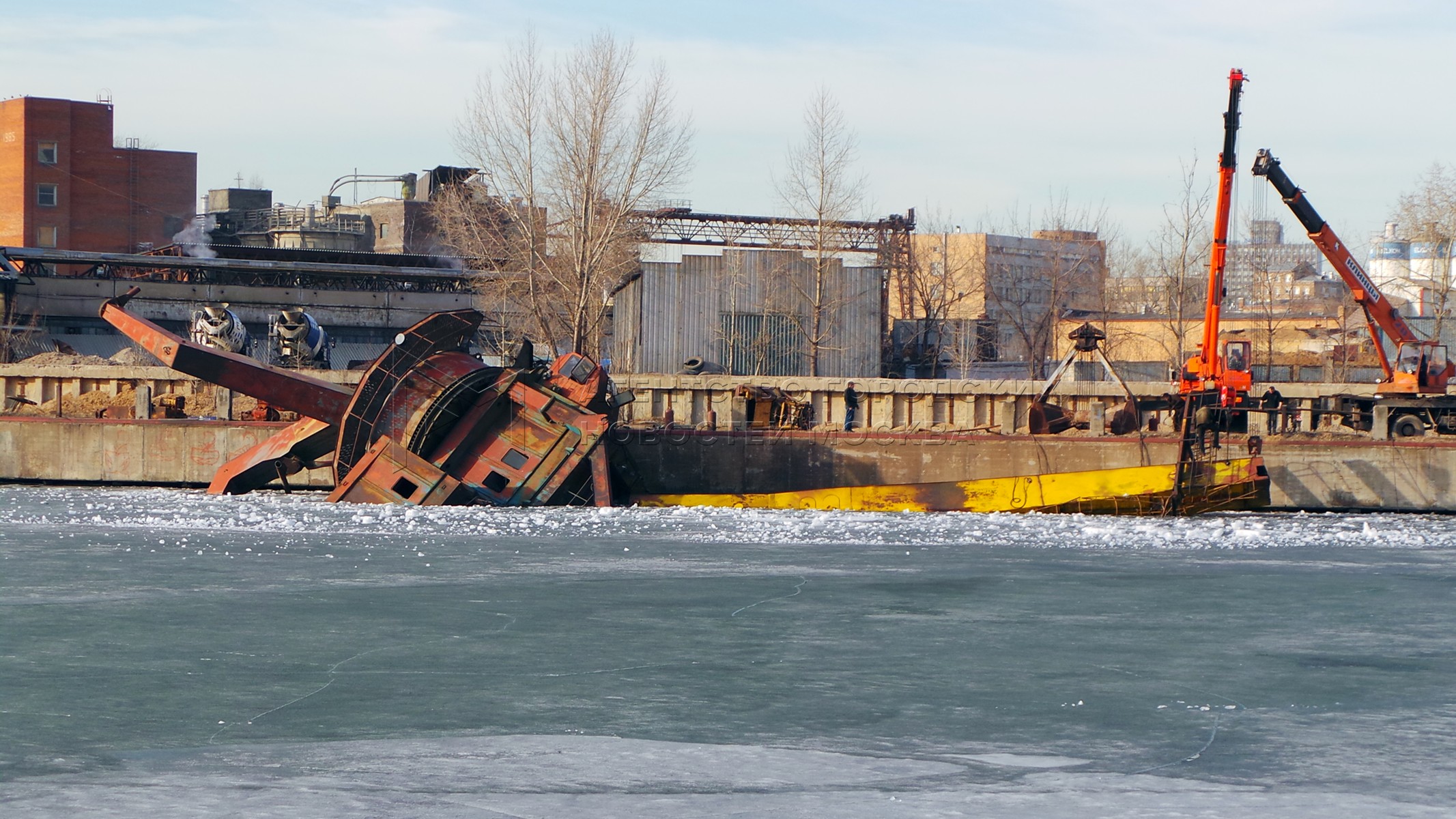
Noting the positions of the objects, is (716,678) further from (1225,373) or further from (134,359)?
(134,359)

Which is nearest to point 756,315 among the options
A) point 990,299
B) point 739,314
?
point 739,314

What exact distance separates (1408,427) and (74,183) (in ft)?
218

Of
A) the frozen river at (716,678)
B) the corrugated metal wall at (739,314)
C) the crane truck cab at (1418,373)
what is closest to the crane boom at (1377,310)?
the crane truck cab at (1418,373)

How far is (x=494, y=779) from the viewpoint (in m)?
9.76

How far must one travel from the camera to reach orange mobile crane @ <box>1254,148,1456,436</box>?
3266cm

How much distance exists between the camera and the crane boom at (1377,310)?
32.8 metres

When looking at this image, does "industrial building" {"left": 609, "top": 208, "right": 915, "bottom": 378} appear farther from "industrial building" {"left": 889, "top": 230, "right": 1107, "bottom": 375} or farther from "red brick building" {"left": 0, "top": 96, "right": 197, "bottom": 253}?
"red brick building" {"left": 0, "top": 96, "right": 197, "bottom": 253}

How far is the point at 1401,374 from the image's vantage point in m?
33.0

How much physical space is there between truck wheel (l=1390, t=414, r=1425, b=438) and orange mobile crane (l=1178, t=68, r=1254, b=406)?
12.3 feet

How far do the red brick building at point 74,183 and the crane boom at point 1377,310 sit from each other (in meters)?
60.0

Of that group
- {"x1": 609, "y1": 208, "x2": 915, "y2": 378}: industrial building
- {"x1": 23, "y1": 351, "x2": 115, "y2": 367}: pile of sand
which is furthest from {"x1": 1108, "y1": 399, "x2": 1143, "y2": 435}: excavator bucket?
{"x1": 23, "y1": 351, "x2": 115, "y2": 367}: pile of sand

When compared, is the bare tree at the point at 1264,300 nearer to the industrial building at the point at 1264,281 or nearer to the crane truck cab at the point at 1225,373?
the industrial building at the point at 1264,281

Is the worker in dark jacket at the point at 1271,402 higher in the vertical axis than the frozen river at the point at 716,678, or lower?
higher

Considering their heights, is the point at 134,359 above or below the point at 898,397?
above
